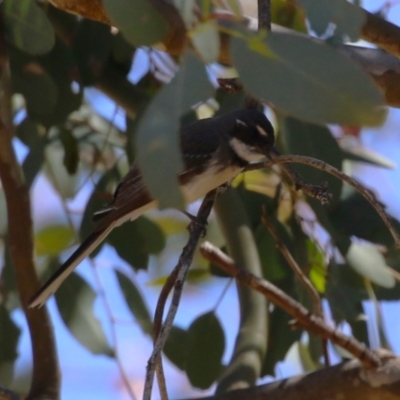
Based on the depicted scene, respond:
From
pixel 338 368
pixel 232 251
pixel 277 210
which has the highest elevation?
pixel 277 210

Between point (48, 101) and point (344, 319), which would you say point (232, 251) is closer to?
point (344, 319)

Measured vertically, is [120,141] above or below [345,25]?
above

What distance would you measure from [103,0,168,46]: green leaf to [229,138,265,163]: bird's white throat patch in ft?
3.43

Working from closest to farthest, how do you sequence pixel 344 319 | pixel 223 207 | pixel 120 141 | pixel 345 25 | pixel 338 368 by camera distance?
pixel 345 25
pixel 338 368
pixel 344 319
pixel 223 207
pixel 120 141

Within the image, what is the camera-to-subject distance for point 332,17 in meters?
0.86

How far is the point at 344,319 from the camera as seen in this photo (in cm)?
188

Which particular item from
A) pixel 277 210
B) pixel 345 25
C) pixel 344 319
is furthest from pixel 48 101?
pixel 345 25

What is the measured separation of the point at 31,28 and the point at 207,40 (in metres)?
0.94

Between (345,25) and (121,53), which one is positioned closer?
(345,25)

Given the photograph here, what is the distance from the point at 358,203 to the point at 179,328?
564 mm

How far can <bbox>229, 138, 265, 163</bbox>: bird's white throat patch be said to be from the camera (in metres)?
1.99

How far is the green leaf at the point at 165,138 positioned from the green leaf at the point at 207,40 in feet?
0.11

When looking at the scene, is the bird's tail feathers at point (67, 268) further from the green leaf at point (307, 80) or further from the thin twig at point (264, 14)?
the green leaf at point (307, 80)

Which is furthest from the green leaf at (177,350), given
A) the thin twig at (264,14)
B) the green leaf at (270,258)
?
the thin twig at (264,14)
